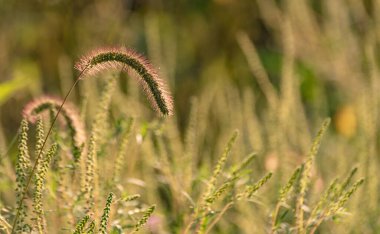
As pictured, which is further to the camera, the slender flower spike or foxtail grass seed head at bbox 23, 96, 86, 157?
foxtail grass seed head at bbox 23, 96, 86, 157

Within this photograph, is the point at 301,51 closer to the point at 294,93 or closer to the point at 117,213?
the point at 294,93

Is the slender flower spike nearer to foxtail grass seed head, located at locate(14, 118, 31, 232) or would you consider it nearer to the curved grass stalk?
the curved grass stalk

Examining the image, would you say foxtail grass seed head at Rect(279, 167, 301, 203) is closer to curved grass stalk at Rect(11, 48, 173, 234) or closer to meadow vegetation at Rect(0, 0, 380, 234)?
meadow vegetation at Rect(0, 0, 380, 234)

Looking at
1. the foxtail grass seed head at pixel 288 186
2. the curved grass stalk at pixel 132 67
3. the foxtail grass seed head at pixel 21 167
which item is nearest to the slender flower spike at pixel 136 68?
the curved grass stalk at pixel 132 67

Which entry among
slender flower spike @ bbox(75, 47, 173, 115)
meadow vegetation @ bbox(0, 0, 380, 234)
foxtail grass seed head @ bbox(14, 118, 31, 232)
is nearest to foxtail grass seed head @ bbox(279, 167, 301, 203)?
meadow vegetation @ bbox(0, 0, 380, 234)

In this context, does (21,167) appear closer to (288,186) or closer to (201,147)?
(288,186)

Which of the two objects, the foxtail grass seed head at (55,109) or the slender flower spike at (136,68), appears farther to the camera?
the foxtail grass seed head at (55,109)

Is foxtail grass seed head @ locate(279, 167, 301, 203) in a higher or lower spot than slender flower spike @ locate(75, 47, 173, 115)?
lower

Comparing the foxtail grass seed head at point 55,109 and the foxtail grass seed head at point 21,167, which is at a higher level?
the foxtail grass seed head at point 55,109

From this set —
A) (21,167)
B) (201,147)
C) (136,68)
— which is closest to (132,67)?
(136,68)

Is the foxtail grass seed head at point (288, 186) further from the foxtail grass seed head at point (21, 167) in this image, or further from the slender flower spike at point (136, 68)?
the foxtail grass seed head at point (21, 167)

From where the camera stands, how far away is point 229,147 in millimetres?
1123

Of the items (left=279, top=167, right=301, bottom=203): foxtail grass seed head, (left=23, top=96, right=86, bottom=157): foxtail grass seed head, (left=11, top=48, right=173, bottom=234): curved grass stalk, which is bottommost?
(left=279, top=167, right=301, bottom=203): foxtail grass seed head

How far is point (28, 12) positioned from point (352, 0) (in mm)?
1445
